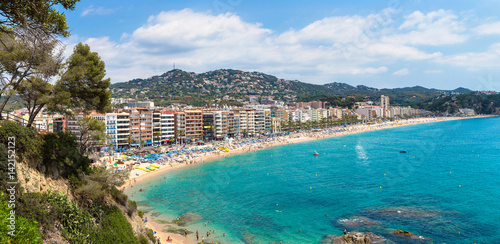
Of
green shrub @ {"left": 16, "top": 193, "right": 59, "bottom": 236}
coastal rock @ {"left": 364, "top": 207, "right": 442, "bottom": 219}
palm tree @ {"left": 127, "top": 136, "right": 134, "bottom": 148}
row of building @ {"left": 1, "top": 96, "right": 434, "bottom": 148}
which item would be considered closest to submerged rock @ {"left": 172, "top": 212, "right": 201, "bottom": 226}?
green shrub @ {"left": 16, "top": 193, "right": 59, "bottom": 236}

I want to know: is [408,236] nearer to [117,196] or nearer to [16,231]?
[117,196]

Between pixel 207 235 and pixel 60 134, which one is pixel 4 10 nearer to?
pixel 60 134

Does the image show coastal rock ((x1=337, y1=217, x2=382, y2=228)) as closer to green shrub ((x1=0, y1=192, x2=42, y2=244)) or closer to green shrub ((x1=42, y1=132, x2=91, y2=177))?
green shrub ((x1=42, y1=132, x2=91, y2=177))

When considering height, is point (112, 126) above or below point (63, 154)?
above

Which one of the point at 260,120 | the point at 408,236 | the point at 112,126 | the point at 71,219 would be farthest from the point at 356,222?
the point at 260,120

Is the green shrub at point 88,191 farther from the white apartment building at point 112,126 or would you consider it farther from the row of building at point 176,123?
the white apartment building at point 112,126

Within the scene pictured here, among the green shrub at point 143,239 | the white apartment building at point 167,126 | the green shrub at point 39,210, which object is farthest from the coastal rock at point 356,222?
the white apartment building at point 167,126

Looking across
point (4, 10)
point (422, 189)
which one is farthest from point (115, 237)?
point (422, 189)
